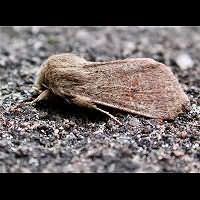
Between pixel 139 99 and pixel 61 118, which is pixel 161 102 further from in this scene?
pixel 61 118

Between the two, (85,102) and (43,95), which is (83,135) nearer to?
(85,102)

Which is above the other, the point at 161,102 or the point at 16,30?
the point at 16,30

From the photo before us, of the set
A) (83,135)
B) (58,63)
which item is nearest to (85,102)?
(83,135)

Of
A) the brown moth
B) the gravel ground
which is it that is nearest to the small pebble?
the gravel ground

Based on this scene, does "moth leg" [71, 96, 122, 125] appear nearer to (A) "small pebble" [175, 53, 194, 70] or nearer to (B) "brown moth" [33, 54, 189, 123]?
(B) "brown moth" [33, 54, 189, 123]

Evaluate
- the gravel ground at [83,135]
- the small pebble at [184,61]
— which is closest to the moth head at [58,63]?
the gravel ground at [83,135]
